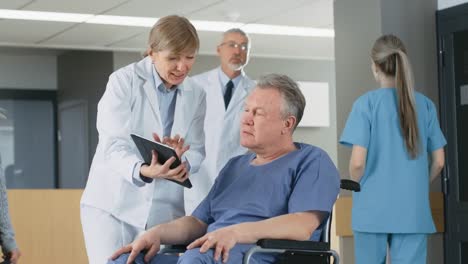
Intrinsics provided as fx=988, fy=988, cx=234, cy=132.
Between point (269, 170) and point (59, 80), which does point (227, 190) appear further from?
point (59, 80)

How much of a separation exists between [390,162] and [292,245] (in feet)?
5.63

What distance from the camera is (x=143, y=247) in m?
2.79

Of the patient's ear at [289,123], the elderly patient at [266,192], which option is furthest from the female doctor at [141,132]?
the patient's ear at [289,123]

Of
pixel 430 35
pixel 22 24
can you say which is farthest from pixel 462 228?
pixel 22 24

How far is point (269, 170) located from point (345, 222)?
287 cm

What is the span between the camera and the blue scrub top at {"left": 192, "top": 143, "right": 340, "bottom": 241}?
2791mm

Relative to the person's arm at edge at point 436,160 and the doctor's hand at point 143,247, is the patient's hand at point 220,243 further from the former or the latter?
the person's arm at edge at point 436,160

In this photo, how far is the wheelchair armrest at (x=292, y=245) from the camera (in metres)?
2.63

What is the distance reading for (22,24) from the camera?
9.48 metres

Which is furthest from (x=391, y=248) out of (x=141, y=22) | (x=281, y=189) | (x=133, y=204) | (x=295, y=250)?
(x=141, y=22)

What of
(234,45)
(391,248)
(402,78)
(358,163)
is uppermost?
(234,45)

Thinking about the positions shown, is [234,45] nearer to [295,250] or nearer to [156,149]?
[156,149]

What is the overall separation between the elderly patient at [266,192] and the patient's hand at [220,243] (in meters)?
0.04

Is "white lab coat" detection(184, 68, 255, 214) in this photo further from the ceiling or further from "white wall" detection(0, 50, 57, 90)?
"white wall" detection(0, 50, 57, 90)
